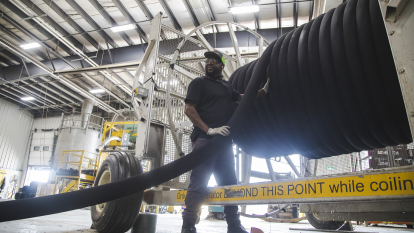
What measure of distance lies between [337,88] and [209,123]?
109 centimetres

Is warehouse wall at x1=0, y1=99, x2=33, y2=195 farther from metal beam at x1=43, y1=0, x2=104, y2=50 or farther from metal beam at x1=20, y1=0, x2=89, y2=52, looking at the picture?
metal beam at x1=43, y1=0, x2=104, y2=50

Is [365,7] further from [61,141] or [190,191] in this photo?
[61,141]

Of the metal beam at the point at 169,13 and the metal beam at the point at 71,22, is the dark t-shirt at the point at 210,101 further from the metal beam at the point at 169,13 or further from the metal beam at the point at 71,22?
the metal beam at the point at 71,22

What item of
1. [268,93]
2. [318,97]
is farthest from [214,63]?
[318,97]

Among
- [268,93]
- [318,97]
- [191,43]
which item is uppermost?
[191,43]

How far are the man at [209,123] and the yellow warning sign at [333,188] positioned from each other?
30 centimetres

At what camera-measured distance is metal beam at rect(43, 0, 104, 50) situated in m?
10.2

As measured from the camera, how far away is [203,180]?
223cm

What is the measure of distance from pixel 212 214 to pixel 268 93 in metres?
6.29

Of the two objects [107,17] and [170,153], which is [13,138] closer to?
[107,17]

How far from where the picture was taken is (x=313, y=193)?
155 centimetres

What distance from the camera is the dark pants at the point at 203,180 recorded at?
2160mm

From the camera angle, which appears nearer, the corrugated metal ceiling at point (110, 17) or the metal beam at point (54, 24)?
the corrugated metal ceiling at point (110, 17)

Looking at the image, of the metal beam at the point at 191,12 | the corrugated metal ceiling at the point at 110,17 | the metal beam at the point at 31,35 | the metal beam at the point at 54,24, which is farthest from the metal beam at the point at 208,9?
the metal beam at the point at 31,35
